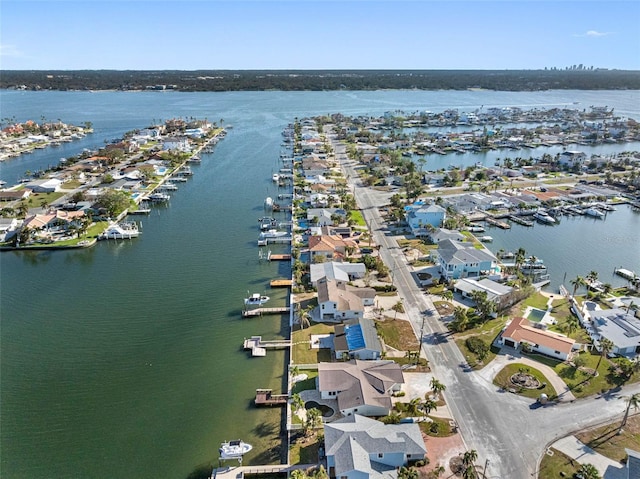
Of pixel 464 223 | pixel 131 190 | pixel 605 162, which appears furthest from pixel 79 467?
pixel 605 162

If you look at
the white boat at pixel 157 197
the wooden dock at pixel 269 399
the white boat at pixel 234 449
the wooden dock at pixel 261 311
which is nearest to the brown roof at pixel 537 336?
the wooden dock at pixel 269 399

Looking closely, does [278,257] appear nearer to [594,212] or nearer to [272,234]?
[272,234]

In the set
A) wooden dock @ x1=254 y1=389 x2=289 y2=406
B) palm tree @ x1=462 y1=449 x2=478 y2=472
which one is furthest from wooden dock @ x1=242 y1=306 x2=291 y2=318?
palm tree @ x1=462 y1=449 x2=478 y2=472

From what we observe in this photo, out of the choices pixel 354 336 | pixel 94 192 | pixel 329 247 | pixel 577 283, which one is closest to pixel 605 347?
pixel 577 283

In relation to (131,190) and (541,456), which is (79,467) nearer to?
(541,456)

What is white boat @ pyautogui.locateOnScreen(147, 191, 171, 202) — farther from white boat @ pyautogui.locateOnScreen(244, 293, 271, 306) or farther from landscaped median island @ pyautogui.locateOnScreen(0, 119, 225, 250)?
white boat @ pyautogui.locateOnScreen(244, 293, 271, 306)

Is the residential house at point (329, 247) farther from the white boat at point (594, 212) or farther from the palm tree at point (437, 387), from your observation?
the white boat at point (594, 212)
